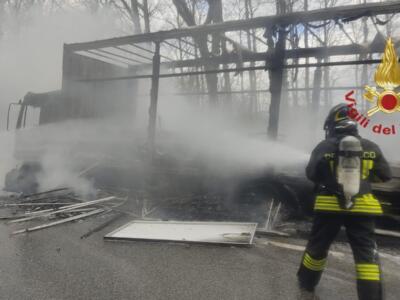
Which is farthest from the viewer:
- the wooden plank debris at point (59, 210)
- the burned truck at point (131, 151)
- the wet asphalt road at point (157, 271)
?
the burned truck at point (131, 151)

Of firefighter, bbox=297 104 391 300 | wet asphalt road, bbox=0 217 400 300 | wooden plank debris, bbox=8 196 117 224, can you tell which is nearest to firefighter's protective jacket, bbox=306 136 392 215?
firefighter, bbox=297 104 391 300

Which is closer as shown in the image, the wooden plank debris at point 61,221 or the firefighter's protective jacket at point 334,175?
the firefighter's protective jacket at point 334,175

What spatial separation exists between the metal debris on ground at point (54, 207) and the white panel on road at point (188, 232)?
1.27m

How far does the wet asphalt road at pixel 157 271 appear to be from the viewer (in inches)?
137

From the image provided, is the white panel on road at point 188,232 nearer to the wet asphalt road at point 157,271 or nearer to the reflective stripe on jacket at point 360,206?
the wet asphalt road at point 157,271

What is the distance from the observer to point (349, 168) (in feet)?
10.0

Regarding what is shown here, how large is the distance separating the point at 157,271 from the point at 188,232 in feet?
4.44

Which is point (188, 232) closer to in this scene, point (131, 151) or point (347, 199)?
point (347, 199)

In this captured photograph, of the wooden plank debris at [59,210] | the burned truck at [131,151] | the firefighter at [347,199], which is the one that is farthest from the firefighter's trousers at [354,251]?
the wooden plank debris at [59,210]

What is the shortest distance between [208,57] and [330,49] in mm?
3206

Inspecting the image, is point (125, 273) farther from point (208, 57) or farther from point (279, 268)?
point (208, 57)

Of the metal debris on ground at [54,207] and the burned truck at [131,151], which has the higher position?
the burned truck at [131,151]

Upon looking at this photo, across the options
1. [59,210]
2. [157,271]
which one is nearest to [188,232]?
[157,271]

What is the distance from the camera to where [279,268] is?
4.08 metres
